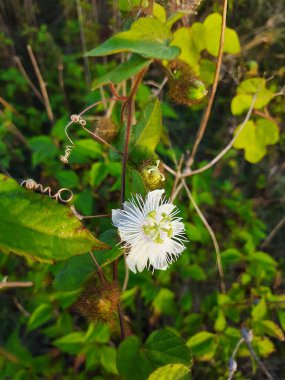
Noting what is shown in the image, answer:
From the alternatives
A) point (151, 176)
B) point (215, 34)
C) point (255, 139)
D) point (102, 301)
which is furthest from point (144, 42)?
point (255, 139)

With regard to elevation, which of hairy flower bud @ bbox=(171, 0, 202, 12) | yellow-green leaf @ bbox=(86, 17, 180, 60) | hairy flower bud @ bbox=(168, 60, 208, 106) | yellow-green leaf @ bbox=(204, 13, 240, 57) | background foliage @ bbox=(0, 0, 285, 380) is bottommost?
background foliage @ bbox=(0, 0, 285, 380)

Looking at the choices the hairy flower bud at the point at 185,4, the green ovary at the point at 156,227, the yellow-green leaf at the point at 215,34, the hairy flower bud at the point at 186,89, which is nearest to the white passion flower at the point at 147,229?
the green ovary at the point at 156,227

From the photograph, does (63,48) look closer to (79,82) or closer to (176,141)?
(79,82)

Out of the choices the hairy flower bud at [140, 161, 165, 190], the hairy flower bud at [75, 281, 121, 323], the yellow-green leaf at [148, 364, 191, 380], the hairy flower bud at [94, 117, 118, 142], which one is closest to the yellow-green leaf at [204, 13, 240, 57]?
the hairy flower bud at [94, 117, 118, 142]

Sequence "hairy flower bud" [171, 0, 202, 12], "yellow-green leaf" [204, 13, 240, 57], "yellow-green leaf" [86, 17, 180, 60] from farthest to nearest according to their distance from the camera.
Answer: "yellow-green leaf" [204, 13, 240, 57], "hairy flower bud" [171, 0, 202, 12], "yellow-green leaf" [86, 17, 180, 60]

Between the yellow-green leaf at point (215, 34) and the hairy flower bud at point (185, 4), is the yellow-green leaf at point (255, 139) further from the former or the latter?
the hairy flower bud at point (185, 4)

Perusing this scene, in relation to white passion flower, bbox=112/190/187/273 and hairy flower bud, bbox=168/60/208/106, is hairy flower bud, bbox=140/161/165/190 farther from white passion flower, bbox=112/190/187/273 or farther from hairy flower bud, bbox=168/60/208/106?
hairy flower bud, bbox=168/60/208/106
